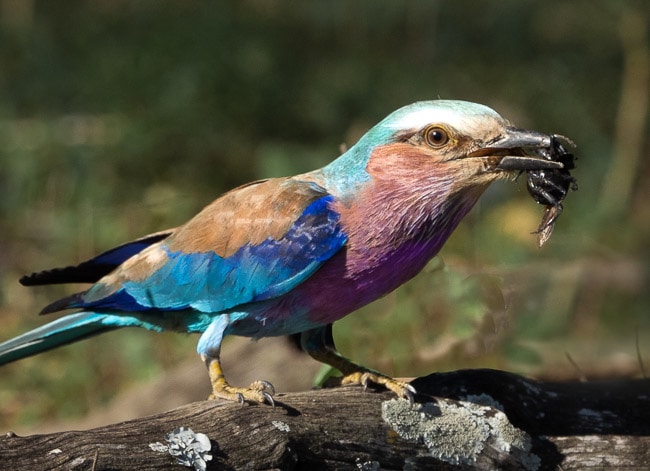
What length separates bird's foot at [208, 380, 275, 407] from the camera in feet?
10.2

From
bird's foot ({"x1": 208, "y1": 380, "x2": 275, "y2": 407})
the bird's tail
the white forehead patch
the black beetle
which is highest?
the white forehead patch

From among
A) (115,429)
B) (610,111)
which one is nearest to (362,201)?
(115,429)

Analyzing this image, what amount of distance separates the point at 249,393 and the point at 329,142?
4203mm

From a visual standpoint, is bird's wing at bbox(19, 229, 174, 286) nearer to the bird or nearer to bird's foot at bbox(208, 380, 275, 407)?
the bird

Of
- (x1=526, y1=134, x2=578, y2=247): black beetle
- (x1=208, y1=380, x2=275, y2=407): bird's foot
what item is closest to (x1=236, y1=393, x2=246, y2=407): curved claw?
(x1=208, y1=380, x2=275, y2=407): bird's foot

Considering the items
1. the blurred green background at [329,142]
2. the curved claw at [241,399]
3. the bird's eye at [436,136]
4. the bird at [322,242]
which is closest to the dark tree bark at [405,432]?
the curved claw at [241,399]

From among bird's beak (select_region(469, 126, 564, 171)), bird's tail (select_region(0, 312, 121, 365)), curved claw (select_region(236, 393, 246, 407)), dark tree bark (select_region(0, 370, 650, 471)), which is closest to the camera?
dark tree bark (select_region(0, 370, 650, 471))

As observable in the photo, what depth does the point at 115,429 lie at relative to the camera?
276 centimetres

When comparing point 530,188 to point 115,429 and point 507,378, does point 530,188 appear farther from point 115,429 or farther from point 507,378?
point 115,429

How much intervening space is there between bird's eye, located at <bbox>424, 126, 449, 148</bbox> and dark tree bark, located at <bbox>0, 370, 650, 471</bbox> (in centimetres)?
76

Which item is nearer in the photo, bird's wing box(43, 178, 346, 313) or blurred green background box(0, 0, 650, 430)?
bird's wing box(43, 178, 346, 313)

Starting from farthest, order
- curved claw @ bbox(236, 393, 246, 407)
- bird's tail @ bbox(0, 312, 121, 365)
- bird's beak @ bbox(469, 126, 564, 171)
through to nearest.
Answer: bird's tail @ bbox(0, 312, 121, 365) < bird's beak @ bbox(469, 126, 564, 171) < curved claw @ bbox(236, 393, 246, 407)

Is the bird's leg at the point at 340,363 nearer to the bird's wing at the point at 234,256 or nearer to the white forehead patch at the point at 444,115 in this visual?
the bird's wing at the point at 234,256

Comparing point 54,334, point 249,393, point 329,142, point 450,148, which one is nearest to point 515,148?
point 450,148
